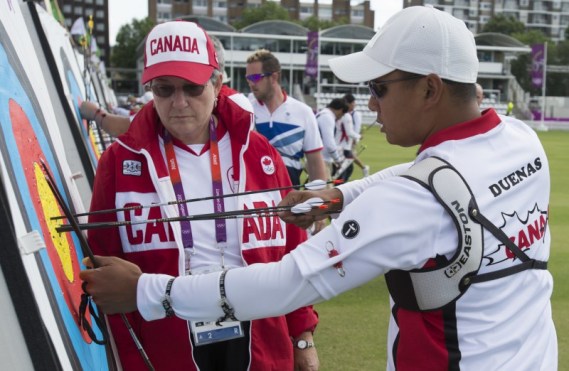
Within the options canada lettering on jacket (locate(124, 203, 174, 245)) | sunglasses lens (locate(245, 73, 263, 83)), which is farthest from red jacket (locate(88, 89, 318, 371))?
sunglasses lens (locate(245, 73, 263, 83))

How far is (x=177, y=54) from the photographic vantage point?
9.02 feet

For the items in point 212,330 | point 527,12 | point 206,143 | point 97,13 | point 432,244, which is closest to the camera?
point 432,244

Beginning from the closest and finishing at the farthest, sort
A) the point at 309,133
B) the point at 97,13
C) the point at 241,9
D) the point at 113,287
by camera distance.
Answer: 1. the point at 113,287
2. the point at 309,133
3. the point at 241,9
4. the point at 97,13

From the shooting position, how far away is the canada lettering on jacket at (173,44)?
2.75 metres

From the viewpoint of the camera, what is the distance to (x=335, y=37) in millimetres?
84688

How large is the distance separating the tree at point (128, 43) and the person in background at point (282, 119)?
104 meters

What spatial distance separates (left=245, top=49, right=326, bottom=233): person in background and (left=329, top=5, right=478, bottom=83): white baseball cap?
5025 millimetres

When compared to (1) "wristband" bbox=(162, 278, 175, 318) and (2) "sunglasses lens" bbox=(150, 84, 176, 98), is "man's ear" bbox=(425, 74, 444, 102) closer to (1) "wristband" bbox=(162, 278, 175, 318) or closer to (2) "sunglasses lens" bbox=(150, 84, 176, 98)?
(1) "wristband" bbox=(162, 278, 175, 318)

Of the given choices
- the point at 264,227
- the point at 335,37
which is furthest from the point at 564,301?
the point at 335,37

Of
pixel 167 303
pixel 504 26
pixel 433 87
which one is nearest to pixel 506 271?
pixel 433 87

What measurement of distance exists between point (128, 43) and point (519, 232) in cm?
11536

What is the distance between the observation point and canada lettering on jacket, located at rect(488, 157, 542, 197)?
6.27ft

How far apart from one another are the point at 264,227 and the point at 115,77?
106 metres

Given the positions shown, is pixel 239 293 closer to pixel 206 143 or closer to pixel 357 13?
pixel 206 143
